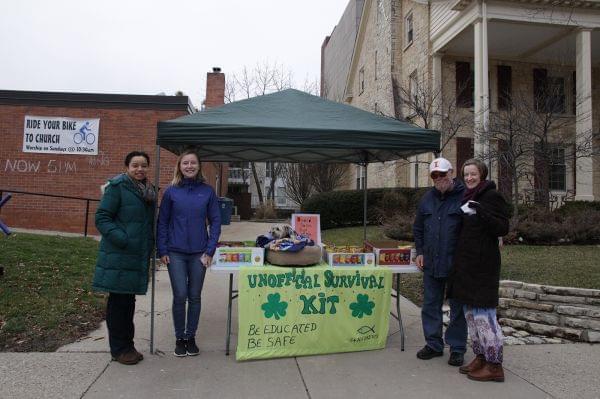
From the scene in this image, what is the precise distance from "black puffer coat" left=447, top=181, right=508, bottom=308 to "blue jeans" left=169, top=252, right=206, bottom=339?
7.49ft

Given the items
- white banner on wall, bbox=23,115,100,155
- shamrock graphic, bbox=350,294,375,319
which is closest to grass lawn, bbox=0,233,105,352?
shamrock graphic, bbox=350,294,375,319

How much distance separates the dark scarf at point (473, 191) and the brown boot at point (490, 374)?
1.39m

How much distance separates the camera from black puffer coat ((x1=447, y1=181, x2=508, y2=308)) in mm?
3727

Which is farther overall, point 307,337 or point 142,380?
point 307,337

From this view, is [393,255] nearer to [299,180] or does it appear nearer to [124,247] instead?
[124,247]

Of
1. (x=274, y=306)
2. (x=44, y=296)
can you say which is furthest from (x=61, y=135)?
(x=274, y=306)

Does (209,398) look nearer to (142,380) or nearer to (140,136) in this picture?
(142,380)

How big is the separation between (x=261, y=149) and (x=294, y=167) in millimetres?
22046

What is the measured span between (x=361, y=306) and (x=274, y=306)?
86cm

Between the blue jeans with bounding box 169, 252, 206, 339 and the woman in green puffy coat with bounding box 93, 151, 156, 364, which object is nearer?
the woman in green puffy coat with bounding box 93, 151, 156, 364

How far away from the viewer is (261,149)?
585 cm

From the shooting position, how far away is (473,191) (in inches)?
153

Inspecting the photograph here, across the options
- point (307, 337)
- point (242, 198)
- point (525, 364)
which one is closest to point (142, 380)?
point (307, 337)

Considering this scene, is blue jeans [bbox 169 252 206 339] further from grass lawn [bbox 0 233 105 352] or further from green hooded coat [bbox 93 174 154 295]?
grass lawn [bbox 0 233 105 352]
